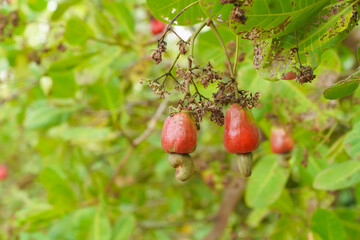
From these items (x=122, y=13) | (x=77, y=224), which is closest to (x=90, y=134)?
(x=77, y=224)

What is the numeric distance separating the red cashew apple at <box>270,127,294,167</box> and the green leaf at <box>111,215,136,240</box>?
0.88m

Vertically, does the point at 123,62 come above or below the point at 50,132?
above

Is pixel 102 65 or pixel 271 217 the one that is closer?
pixel 102 65

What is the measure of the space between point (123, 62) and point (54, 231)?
93 cm

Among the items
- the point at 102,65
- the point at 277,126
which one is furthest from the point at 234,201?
the point at 102,65

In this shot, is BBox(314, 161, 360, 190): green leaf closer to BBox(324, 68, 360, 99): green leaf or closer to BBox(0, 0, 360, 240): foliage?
BBox(0, 0, 360, 240): foliage

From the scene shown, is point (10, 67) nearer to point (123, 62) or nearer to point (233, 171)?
point (123, 62)

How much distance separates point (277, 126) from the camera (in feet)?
4.19

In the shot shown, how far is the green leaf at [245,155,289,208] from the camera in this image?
4.45ft

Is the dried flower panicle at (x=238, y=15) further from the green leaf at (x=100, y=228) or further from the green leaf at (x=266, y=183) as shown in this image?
the green leaf at (x=100, y=228)

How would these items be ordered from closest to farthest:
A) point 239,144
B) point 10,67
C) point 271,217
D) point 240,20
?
point 240,20 → point 239,144 → point 10,67 → point 271,217

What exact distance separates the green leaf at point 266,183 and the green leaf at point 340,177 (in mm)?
213

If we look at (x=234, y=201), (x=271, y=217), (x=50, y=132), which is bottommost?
(x=271, y=217)

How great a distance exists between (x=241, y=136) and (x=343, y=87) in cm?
22
